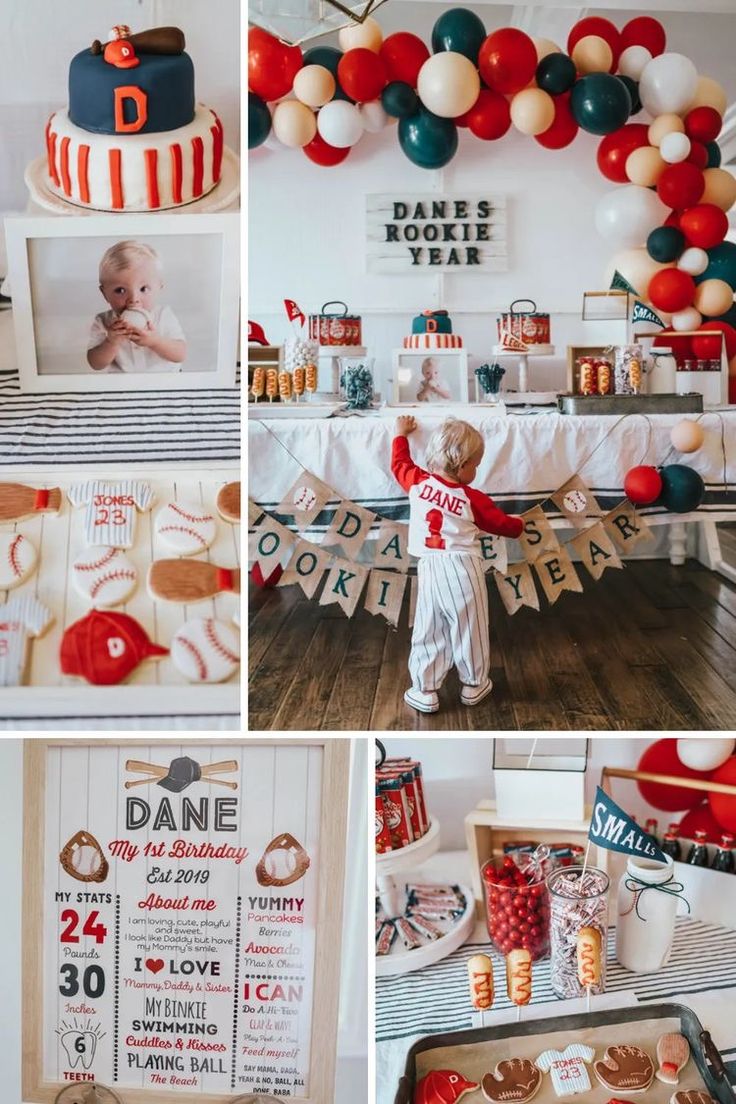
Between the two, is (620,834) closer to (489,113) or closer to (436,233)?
(489,113)

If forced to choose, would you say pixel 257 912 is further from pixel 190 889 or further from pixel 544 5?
pixel 544 5

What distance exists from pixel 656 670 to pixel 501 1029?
0.88m

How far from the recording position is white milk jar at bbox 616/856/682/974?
4.62 ft

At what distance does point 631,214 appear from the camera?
2990mm

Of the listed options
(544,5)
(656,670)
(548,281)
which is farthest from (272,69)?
(656,670)

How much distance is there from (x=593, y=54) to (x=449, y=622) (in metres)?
2.03

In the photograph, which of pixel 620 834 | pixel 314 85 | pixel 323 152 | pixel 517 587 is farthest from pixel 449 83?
pixel 620 834

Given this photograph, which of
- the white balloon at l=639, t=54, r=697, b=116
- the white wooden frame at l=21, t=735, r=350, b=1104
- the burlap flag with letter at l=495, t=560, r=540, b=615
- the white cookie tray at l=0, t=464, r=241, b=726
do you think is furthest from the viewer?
the white balloon at l=639, t=54, r=697, b=116

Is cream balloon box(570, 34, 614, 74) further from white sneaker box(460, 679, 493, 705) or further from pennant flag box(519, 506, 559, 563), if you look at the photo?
white sneaker box(460, 679, 493, 705)

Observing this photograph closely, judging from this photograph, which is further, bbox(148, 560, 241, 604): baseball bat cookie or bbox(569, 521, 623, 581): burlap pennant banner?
bbox(569, 521, 623, 581): burlap pennant banner

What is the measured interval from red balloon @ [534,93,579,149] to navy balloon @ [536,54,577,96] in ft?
0.21

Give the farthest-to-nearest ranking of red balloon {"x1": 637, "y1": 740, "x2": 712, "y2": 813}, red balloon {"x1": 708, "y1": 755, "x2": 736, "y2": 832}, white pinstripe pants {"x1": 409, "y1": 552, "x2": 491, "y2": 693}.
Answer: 1. white pinstripe pants {"x1": 409, "y1": 552, "x2": 491, "y2": 693}
2. red balloon {"x1": 637, "y1": 740, "x2": 712, "y2": 813}
3. red balloon {"x1": 708, "y1": 755, "x2": 736, "y2": 832}

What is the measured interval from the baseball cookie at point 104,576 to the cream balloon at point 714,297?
7.96 ft

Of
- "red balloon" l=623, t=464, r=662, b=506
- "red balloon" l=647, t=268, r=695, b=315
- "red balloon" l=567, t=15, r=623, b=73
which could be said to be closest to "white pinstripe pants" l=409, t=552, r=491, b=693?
"red balloon" l=623, t=464, r=662, b=506
